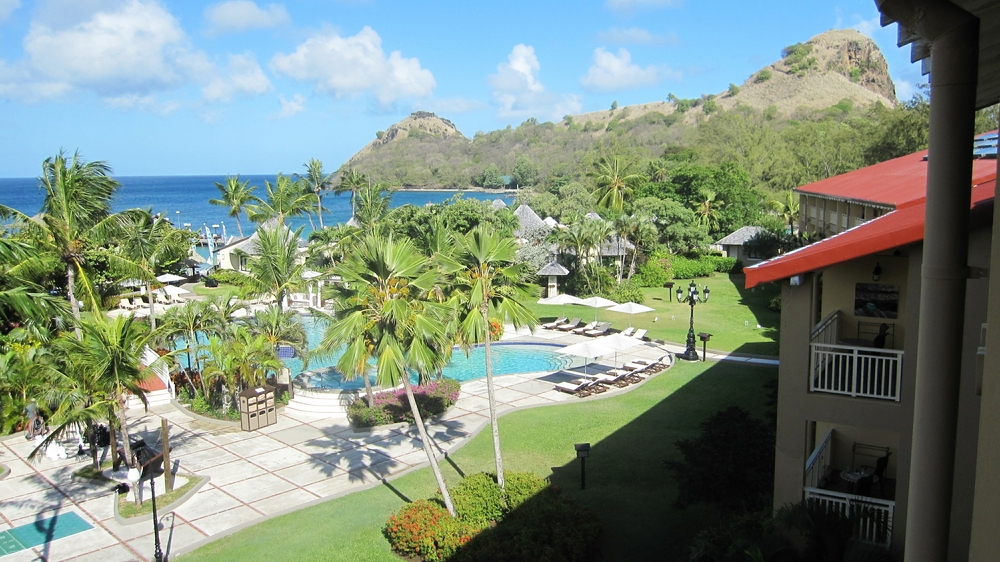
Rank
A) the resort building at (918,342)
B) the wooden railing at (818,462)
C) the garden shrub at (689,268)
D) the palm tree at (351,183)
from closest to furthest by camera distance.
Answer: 1. the resort building at (918,342)
2. the wooden railing at (818,462)
3. the garden shrub at (689,268)
4. the palm tree at (351,183)

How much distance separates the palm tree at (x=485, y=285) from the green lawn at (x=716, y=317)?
55.7 feet

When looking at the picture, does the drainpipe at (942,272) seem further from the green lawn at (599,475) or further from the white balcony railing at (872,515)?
the green lawn at (599,475)

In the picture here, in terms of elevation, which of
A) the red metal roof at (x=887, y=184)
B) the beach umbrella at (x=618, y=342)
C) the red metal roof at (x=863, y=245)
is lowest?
the beach umbrella at (x=618, y=342)

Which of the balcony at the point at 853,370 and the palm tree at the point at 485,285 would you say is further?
the palm tree at the point at 485,285

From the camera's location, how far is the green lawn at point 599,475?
13.1 m

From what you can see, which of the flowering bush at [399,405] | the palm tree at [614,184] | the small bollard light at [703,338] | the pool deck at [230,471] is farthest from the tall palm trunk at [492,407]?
the palm tree at [614,184]

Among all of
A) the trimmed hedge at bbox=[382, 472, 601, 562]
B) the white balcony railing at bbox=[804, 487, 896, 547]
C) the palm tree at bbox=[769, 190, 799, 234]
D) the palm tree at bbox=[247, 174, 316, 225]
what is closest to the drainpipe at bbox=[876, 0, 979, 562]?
the white balcony railing at bbox=[804, 487, 896, 547]

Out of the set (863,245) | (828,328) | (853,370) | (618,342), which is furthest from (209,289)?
(863,245)

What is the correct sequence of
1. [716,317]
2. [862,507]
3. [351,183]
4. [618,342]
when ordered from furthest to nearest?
[351,183], [716,317], [618,342], [862,507]

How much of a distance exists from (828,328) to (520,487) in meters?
6.58

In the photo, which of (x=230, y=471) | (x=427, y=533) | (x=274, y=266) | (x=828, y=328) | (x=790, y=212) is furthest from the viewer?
(x=790, y=212)

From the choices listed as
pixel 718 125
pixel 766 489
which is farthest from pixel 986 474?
pixel 718 125

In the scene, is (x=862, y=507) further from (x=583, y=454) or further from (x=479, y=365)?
(x=479, y=365)

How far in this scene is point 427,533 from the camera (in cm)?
1256
